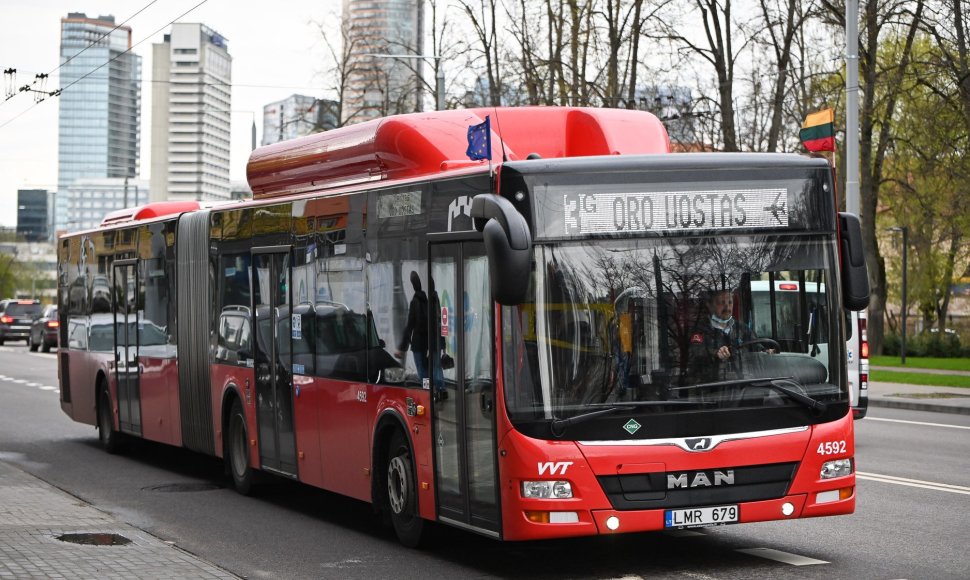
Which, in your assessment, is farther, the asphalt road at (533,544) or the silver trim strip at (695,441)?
the asphalt road at (533,544)

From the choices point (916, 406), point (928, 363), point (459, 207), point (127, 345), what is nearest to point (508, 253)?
point (459, 207)

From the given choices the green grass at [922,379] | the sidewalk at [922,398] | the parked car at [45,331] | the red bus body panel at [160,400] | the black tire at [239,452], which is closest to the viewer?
the black tire at [239,452]

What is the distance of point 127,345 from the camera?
17.3m

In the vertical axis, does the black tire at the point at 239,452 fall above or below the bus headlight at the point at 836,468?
below

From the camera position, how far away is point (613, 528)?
8.39 metres

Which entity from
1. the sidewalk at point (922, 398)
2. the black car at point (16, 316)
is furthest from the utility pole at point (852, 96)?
the black car at point (16, 316)

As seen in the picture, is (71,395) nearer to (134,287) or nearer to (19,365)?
(134,287)

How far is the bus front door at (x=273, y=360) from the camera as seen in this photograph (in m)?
12.4

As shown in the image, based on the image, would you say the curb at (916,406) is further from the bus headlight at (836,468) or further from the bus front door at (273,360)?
the bus headlight at (836,468)

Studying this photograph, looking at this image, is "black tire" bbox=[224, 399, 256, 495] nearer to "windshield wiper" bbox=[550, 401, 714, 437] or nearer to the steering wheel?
"windshield wiper" bbox=[550, 401, 714, 437]

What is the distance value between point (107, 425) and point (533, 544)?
9.41 m

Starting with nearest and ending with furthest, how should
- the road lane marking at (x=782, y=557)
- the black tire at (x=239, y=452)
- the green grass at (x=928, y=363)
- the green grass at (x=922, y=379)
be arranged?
the road lane marking at (x=782, y=557)
the black tire at (x=239, y=452)
the green grass at (x=922, y=379)
the green grass at (x=928, y=363)

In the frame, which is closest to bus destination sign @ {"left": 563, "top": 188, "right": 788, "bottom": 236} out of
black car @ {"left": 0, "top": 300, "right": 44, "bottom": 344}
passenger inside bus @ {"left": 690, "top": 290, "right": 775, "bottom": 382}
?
passenger inside bus @ {"left": 690, "top": 290, "right": 775, "bottom": 382}

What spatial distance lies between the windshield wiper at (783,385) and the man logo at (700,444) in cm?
31
